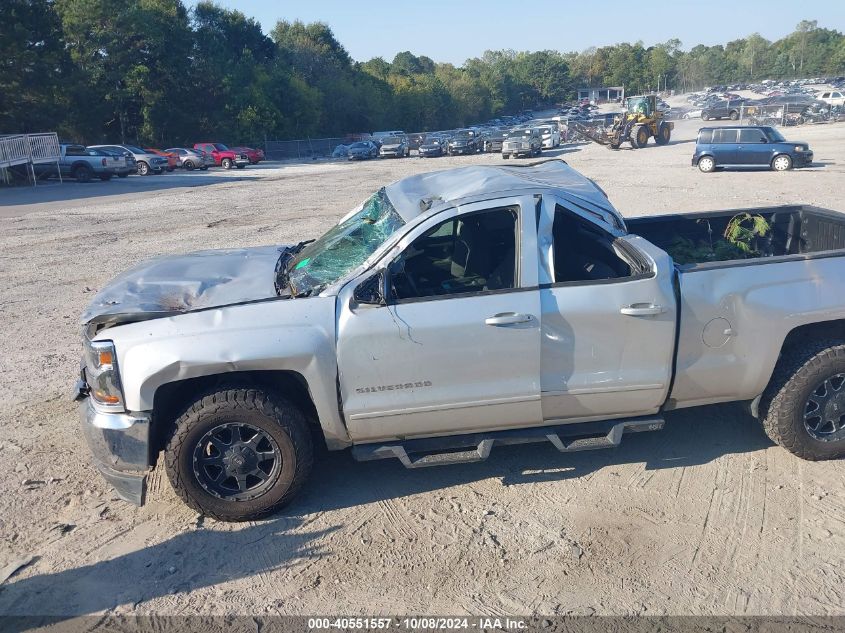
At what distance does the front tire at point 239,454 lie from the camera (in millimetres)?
4023

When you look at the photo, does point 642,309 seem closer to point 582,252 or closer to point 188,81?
point 582,252

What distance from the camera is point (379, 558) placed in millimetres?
3861

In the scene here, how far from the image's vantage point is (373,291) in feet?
13.4

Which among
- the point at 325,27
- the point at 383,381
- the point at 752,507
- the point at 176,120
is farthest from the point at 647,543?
the point at 325,27

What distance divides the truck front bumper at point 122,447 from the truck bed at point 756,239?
4.08m

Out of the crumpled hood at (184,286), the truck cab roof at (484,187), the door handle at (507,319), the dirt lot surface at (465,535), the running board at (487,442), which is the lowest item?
the dirt lot surface at (465,535)

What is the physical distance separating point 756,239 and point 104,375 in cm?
507

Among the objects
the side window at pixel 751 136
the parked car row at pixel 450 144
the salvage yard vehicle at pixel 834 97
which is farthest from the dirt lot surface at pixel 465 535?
the salvage yard vehicle at pixel 834 97

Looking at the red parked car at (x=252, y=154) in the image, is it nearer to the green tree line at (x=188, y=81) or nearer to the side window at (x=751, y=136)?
the green tree line at (x=188, y=81)

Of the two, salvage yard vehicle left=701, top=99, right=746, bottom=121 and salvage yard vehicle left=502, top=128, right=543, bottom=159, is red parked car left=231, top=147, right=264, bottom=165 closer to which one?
salvage yard vehicle left=502, top=128, right=543, bottom=159

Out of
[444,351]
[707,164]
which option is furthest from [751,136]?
[444,351]

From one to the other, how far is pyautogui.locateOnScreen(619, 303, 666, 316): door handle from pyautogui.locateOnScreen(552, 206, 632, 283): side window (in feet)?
0.82

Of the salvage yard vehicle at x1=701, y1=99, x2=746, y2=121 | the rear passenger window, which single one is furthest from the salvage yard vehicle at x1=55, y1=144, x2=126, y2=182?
the salvage yard vehicle at x1=701, y1=99, x2=746, y2=121

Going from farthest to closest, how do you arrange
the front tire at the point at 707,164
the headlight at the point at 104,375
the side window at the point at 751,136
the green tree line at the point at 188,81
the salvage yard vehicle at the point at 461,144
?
the salvage yard vehicle at the point at 461,144 → the green tree line at the point at 188,81 → the front tire at the point at 707,164 → the side window at the point at 751,136 → the headlight at the point at 104,375
